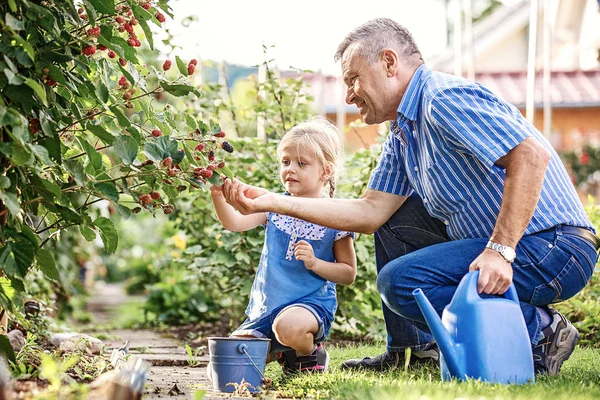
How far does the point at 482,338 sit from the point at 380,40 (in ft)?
3.38

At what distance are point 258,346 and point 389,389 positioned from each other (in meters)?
0.54

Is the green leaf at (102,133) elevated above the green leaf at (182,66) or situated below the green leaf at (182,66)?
below

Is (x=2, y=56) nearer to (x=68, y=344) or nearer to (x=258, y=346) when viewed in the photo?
(x=258, y=346)

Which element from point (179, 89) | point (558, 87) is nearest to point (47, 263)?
point (179, 89)

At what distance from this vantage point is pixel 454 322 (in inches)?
81.8

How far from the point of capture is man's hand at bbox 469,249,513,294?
2.08 m

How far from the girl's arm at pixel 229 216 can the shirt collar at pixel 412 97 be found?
0.67 metres

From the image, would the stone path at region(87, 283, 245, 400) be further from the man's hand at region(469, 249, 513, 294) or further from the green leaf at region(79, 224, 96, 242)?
the man's hand at region(469, 249, 513, 294)

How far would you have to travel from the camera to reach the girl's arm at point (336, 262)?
2656 millimetres

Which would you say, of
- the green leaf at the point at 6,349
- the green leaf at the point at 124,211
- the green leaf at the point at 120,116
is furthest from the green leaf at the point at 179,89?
the green leaf at the point at 6,349

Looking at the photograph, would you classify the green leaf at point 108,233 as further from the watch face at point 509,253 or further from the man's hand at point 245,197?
the watch face at point 509,253

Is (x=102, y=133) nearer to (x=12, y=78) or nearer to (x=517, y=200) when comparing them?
(x=12, y=78)

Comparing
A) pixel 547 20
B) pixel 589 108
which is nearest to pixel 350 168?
pixel 547 20

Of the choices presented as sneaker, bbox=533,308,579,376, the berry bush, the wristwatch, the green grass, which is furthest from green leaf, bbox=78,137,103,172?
sneaker, bbox=533,308,579,376
